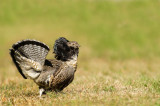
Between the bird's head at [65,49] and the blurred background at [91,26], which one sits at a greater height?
the blurred background at [91,26]

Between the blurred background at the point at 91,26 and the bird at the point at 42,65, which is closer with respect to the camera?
the bird at the point at 42,65

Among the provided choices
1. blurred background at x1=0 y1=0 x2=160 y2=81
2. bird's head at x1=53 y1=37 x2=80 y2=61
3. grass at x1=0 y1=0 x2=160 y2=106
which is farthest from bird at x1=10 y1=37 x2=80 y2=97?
blurred background at x1=0 y1=0 x2=160 y2=81

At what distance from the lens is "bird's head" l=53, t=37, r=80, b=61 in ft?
33.2

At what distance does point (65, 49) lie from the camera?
33.7ft

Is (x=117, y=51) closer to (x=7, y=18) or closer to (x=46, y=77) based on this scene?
(x=7, y=18)

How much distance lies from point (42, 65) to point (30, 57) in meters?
0.40

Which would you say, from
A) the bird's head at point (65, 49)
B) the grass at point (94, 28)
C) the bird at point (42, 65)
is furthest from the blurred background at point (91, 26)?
the bird at point (42, 65)

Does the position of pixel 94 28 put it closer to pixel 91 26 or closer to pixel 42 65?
pixel 91 26

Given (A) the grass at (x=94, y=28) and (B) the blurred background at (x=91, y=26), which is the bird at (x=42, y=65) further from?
(B) the blurred background at (x=91, y=26)

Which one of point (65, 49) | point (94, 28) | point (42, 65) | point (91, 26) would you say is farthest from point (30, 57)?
point (91, 26)

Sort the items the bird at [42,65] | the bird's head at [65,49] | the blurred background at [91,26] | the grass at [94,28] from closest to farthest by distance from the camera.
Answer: the bird at [42,65] < the bird's head at [65,49] < the grass at [94,28] < the blurred background at [91,26]

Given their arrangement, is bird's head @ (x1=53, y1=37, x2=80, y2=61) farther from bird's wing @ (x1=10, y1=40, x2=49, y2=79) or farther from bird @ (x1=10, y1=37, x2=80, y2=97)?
bird's wing @ (x1=10, y1=40, x2=49, y2=79)

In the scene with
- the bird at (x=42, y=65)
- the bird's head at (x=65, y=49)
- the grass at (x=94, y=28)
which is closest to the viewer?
the bird at (x=42, y=65)

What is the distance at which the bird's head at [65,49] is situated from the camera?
1011cm
